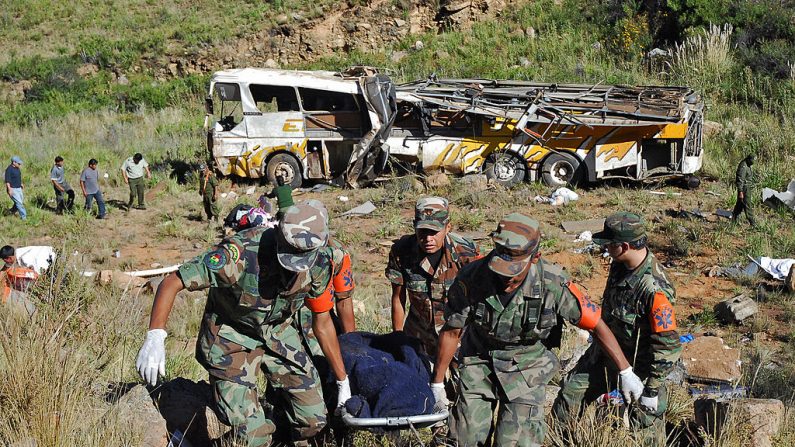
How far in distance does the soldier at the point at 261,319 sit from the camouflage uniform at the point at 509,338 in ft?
2.26

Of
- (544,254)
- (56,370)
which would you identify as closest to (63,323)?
(56,370)

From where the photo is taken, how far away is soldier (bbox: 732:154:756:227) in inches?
425

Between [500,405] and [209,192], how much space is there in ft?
30.3

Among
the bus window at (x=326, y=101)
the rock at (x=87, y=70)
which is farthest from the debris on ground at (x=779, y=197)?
the rock at (x=87, y=70)

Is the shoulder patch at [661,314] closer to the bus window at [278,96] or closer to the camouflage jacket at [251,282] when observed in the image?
the camouflage jacket at [251,282]

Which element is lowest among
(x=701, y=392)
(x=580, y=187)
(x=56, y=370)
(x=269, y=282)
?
(x=580, y=187)

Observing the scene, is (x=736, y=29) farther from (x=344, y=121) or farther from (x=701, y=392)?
(x=701, y=392)

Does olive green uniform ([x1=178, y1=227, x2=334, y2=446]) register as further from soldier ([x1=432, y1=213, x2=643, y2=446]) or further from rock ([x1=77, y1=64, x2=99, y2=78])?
rock ([x1=77, y1=64, x2=99, y2=78])

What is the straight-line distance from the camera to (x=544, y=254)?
422 inches

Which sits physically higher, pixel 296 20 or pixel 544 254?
pixel 296 20

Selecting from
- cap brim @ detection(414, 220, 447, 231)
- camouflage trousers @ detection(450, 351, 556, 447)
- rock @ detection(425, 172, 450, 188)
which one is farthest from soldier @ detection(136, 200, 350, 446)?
rock @ detection(425, 172, 450, 188)

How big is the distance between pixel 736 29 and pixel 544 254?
35.0ft

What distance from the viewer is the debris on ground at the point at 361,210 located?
13031 millimetres

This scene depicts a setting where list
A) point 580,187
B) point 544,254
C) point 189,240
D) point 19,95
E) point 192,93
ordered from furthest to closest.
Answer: point 19,95 → point 192,93 → point 580,187 → point 189,240 → point 544,254
